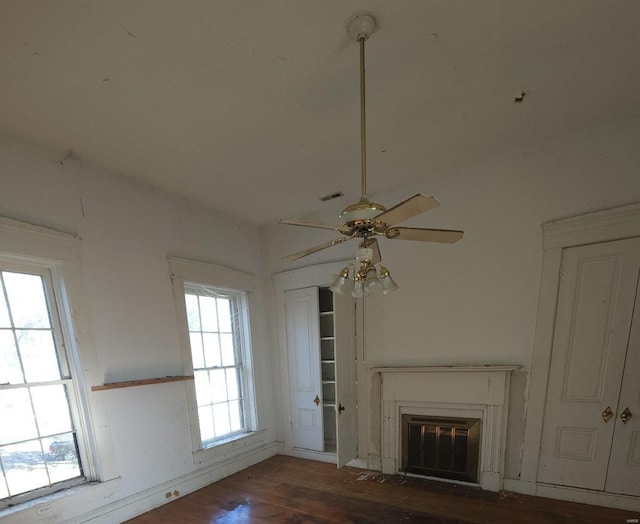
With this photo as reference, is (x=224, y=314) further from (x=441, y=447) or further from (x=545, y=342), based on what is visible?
(x=545, y=342)

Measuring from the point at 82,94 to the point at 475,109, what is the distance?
100 inches

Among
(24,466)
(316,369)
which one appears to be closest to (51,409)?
(24,466)

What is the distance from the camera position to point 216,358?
363 centimetres

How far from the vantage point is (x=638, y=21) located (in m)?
1.54

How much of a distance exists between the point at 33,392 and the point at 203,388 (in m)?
1.49

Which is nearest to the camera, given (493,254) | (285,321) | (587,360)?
(587,360)

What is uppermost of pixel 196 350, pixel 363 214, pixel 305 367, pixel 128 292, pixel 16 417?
pixel 363 214

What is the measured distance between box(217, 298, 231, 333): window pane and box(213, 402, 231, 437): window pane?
0.87 metres

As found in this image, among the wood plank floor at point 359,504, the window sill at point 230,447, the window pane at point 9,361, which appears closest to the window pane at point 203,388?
the window sill at point 230,447

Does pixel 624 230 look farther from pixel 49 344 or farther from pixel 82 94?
pixel 49 344

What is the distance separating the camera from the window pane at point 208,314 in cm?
354

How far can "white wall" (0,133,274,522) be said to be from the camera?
2330mm

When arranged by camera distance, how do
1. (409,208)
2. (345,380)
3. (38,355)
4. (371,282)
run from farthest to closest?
(345,380), (38,355), (371,282), (409,208)

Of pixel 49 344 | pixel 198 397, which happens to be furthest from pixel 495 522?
pixel 49 344
